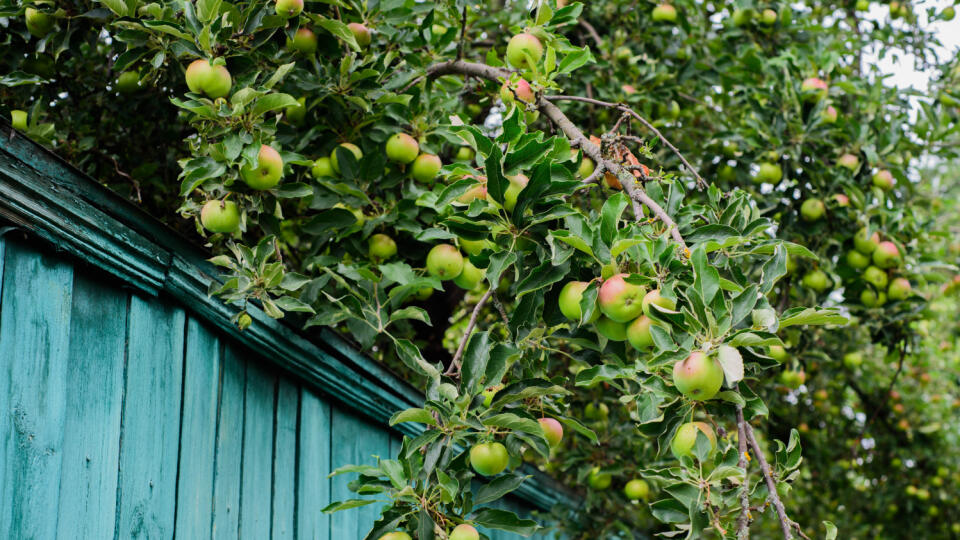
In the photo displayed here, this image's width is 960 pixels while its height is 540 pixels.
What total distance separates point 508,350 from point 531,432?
0.19m

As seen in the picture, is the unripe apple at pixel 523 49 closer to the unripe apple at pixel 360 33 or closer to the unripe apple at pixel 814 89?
the unripe apple at pixel 360 33

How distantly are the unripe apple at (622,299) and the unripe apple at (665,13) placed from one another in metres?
2.46

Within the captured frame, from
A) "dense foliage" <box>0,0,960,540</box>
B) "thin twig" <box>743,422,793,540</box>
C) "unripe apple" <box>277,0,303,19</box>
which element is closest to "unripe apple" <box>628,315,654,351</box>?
"dense foliage" <box>0,0,960,540</box>

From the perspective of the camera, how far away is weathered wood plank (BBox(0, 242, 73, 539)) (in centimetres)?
156

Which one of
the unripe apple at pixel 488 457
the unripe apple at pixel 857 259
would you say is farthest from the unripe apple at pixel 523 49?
the unripe apple at pixel 857 259

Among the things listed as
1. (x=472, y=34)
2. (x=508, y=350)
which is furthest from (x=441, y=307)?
(x=508, y=350)

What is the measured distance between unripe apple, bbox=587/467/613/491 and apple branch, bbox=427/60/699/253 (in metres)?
1.69

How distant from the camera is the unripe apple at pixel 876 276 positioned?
11.6ft

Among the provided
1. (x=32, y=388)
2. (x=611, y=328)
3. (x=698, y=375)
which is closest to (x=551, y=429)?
(x=611, y=328)

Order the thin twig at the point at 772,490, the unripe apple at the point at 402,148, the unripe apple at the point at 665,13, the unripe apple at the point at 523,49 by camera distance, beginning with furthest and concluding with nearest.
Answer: the unripe apple at the point at 665,13 < the unripe apple at the point at 402,148 < the unripe apple at the point at 523,49 < the thin twig at the point at 772,490

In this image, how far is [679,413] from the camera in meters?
1.83

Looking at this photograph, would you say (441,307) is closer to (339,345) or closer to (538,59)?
(339,345)

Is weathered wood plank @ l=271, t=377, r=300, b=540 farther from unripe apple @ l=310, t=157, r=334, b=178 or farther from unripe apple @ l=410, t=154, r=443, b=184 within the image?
unripe apple @ l=410, t=154, r=443, b=184

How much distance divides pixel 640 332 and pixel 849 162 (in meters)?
2.13
